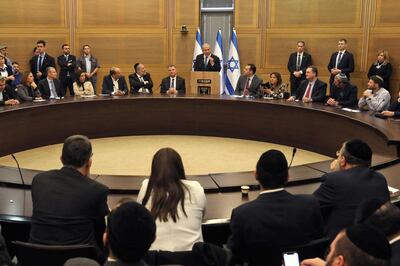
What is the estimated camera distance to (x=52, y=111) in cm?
733

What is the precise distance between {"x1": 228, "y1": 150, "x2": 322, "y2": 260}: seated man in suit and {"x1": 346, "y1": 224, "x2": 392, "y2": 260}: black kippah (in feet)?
2.91

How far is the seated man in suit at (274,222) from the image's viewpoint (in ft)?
7.70

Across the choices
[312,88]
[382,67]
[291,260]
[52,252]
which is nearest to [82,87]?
[312,88]

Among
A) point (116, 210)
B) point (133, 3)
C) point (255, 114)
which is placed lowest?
point (255, 114)

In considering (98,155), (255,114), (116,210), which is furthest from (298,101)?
(116,210)

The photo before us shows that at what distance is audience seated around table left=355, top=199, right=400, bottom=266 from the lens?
1.90 meters

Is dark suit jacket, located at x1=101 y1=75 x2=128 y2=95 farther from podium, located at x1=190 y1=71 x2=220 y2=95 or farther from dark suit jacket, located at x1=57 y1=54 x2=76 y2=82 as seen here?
dark suit jacket, located at x1=57 y1=54 x2=76 y2=82

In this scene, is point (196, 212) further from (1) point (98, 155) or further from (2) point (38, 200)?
(1) point (98, 155)

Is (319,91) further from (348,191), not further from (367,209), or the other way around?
(367,209)

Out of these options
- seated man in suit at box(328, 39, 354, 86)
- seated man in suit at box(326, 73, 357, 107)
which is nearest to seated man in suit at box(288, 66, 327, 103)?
seated man in suit at box(326, 73, 357, 107)

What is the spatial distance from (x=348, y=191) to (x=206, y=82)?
6.20 meters

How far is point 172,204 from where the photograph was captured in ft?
7.82

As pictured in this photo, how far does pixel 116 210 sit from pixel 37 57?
900 cm

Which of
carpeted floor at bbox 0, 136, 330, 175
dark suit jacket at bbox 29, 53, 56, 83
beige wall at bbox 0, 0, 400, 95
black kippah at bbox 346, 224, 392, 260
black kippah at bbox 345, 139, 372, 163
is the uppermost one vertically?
beige wall at bbox 0, 0, 400, 95
